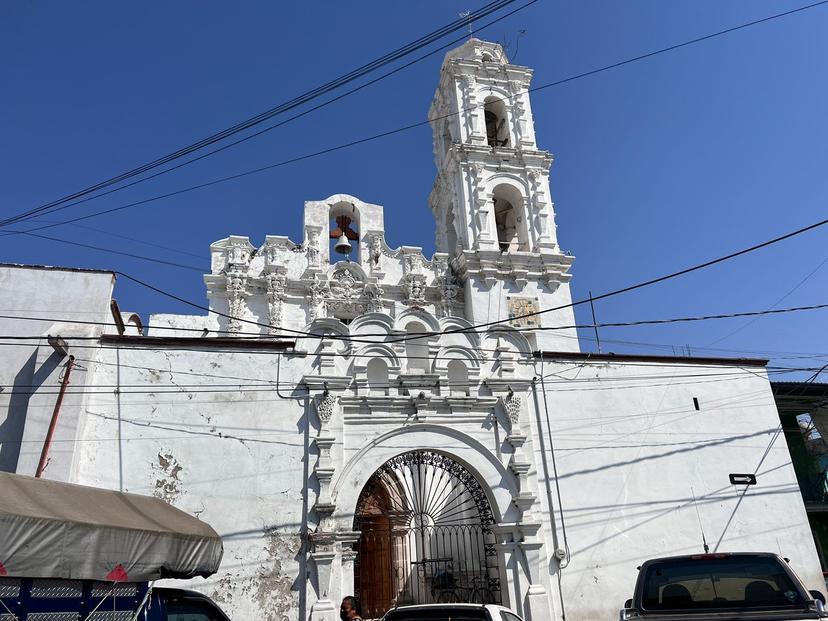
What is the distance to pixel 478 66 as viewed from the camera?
31000 mm

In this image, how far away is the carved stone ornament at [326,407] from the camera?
13891mm

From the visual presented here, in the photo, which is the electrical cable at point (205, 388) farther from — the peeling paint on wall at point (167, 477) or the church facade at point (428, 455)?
the peeling paint on wall at point (167, 477)

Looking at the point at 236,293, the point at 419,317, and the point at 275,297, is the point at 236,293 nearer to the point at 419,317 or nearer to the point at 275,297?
the point at 275,297

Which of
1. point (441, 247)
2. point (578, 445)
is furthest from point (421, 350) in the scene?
point (441, 247)

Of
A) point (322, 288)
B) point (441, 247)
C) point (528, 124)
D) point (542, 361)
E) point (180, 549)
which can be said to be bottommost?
point (180, 549)

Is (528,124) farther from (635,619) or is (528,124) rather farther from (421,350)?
(635,619)

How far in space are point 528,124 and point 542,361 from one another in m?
18.0

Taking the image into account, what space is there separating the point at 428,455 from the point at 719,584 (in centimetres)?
848

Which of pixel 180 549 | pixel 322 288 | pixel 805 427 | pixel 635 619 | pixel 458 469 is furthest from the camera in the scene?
pixel 322 288

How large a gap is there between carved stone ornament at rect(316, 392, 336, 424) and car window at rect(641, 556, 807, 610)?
8.34m

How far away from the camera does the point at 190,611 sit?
6.95m

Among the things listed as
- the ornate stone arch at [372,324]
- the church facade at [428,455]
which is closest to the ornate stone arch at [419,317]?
the church facade at [428,455]

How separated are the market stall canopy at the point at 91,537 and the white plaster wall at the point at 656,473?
9.44 meters

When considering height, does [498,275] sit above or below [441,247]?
below
